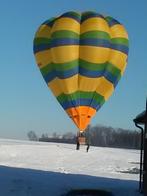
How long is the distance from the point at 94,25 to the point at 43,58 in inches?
116

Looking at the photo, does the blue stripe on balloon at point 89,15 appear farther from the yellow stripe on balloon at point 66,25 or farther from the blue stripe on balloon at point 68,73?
the blue stripe on balloon at point 68,73

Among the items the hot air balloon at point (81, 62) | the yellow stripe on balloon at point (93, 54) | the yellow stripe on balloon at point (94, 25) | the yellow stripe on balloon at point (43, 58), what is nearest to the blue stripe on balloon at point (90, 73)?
the hot air balloon at point (81, 62)

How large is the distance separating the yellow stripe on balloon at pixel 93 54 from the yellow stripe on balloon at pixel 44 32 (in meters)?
2.12

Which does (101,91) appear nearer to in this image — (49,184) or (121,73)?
(121,73)

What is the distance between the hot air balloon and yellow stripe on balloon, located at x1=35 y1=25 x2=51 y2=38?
5cm

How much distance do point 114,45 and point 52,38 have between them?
3028mm

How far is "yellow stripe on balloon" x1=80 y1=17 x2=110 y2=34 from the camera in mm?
26733

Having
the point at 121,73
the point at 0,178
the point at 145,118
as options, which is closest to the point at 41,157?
the point at 121,73

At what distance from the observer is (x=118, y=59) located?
27047mm

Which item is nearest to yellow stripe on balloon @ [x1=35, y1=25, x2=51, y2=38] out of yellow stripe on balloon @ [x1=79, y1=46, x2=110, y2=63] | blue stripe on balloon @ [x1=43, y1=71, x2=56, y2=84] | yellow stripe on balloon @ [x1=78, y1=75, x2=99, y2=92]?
blue stripe on balloon @ [x1=43, y1=71, x2=56, y2=84]

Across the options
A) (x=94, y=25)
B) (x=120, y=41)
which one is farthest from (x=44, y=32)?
(x=120, y=41)

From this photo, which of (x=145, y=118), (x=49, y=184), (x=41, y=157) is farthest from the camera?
(x=41, y=157)

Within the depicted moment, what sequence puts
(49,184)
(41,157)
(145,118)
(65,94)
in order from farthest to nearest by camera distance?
(41,157)
(65,94)
(49,184)
(145,118)

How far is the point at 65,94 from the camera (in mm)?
26266
